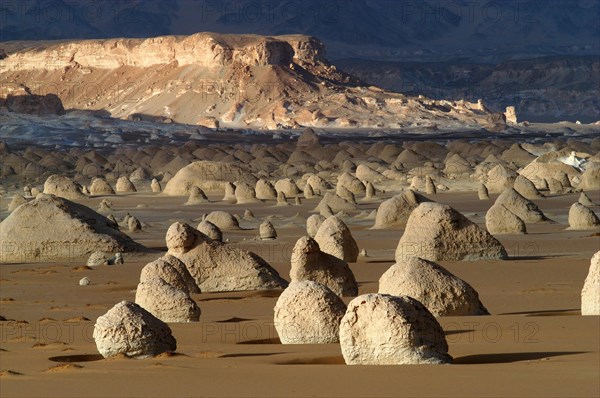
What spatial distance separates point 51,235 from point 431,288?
9657mm

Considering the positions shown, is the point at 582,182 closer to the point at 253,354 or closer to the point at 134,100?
the point at 253,354

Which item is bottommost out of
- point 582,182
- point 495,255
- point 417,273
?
Answer: point 417,273

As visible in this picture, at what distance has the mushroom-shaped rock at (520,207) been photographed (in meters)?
26.4

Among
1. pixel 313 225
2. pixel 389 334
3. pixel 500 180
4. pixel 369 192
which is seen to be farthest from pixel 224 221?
pixel 389 334

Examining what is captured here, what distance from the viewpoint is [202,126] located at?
119 meters

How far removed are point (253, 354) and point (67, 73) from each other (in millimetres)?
141080

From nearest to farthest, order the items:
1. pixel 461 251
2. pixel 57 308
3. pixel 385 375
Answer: pixel 385 375, pixel 57 308, pixel 461 251

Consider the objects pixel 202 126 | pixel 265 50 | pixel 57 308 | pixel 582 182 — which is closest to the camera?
pixel 57 308

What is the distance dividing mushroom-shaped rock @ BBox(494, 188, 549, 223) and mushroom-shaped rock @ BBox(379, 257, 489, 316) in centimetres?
1471

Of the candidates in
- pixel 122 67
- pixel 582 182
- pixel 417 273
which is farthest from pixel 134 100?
pixel 417 273

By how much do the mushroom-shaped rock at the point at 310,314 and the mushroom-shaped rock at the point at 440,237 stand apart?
7065 mm

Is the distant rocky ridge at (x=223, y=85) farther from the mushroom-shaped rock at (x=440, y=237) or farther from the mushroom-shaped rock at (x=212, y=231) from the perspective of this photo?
the mushroom-shaped rock at (x=440, y=237)

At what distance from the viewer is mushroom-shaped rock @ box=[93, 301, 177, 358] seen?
9.10m

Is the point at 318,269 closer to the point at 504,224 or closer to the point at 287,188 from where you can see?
the point at 504,224
